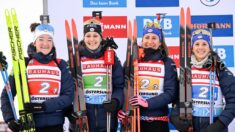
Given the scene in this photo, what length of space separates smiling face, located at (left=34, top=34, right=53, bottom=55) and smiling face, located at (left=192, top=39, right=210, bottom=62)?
133 cm

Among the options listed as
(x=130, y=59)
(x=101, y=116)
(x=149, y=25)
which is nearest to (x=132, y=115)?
(x=101, y=116)

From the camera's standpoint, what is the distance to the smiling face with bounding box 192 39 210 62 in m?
4.06

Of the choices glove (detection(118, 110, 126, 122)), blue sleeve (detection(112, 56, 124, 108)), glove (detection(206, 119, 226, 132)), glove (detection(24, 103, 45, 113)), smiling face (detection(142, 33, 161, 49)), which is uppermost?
smiling face (detection(142, 33, 161, 49))

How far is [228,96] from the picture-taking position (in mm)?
3900

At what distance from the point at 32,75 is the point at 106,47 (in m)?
0.75

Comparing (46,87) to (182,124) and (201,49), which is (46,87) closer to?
(182,124)

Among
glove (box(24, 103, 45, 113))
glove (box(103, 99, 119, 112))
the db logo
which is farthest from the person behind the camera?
the db logo

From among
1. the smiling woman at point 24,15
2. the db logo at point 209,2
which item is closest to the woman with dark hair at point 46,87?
the smiling woman at point 24,15

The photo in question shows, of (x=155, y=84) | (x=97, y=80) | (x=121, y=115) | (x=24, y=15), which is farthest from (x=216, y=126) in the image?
(x=24, y=15)

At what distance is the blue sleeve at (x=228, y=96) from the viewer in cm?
388

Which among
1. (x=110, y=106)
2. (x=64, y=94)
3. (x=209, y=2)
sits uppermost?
(x=209, y=2)

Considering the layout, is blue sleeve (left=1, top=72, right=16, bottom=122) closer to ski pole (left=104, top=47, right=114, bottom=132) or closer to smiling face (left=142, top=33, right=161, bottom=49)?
ski pole (left=104, top=47, right=114, bottom=132)

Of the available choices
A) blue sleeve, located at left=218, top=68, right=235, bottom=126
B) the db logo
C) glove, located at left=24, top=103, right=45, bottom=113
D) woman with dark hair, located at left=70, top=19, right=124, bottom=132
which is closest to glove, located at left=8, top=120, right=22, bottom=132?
glove, located at left=24, top=103, right=45, bottom=113

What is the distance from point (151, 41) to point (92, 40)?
0.56 meters
